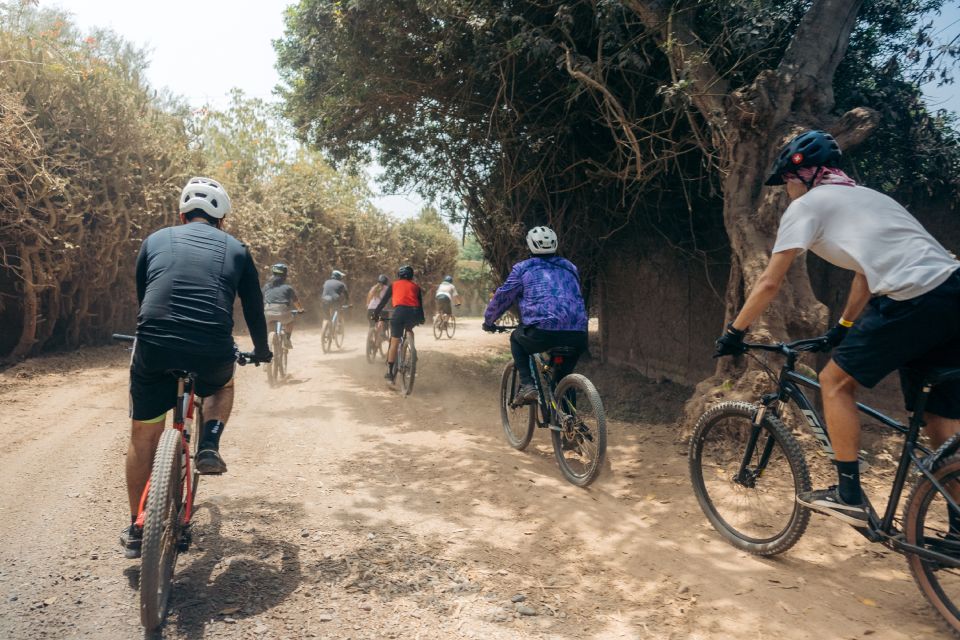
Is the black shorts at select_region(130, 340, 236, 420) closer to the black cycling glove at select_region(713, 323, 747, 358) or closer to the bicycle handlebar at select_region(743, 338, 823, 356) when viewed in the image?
the black cycling glove at select_region(713, 323, 747, 358)

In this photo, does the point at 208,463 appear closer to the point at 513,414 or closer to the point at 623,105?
the point at 513,414

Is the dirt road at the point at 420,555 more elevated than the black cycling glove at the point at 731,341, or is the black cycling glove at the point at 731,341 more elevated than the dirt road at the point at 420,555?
the black cycling glove at the point at 731,341

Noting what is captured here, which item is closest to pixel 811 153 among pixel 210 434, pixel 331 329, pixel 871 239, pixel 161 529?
pixel 871 239

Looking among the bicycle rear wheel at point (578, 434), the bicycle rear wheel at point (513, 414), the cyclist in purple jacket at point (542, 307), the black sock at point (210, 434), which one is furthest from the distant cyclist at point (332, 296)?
the black sock at point (210, 434)

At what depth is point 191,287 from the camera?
3.03m

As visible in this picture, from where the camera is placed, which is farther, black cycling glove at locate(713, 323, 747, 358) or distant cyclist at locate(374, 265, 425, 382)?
distant cyclist at locate(374, 265, 425, 382)

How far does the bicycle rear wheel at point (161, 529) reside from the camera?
2.45m

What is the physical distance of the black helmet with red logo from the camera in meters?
3.21

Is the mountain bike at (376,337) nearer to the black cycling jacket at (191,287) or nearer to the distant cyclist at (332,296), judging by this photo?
the distant cyclist at (332,296)

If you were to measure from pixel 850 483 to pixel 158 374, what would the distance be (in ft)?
11.6

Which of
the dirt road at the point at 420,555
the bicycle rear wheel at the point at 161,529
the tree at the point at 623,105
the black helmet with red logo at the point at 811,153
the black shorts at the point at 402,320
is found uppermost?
the tree at the point at 623,105

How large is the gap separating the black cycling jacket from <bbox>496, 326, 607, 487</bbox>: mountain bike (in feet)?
8.63

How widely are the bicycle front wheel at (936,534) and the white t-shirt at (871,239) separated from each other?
83 centimetres

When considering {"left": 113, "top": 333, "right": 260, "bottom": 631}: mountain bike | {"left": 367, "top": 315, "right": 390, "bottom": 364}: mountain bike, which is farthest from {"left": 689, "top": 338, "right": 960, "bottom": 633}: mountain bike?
{"left": 367, "top": 315, "right": 390, "bottom": 364}: mountain bike
